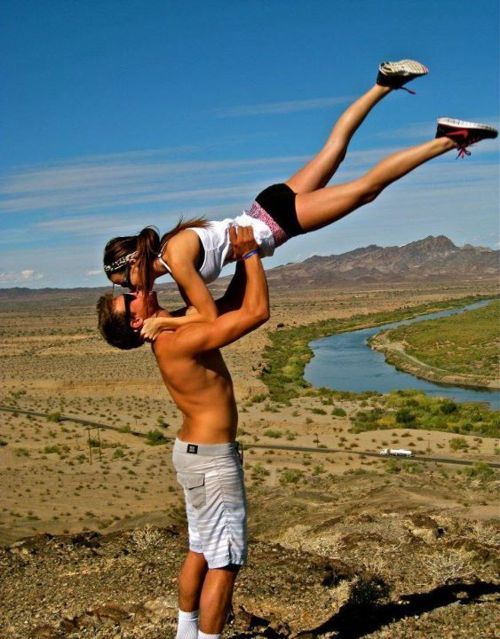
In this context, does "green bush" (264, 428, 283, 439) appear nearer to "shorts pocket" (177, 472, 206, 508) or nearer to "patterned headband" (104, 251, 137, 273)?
"shorts pocket" (177, 472, 206, 508)

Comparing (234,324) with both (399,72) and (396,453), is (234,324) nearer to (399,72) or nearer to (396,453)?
(399,72)

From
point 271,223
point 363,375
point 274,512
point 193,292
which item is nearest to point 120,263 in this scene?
point 193,292

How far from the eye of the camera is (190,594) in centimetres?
504

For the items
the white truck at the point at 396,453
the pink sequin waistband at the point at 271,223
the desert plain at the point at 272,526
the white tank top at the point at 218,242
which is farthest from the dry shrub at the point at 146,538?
the white truck at the point at 396,453

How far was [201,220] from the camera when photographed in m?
4.95

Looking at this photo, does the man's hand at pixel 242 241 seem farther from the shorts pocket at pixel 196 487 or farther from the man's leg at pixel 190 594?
the man's leg at pixel 190 594

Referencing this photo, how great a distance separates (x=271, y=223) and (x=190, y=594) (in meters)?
2.46

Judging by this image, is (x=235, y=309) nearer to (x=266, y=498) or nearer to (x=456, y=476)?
(x=266, y=498)

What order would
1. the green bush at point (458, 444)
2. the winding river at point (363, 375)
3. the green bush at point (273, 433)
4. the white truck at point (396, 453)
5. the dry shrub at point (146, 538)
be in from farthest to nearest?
the winding river at point (363, 375)
the green bush at point (273, 433)
the green bush at point (458, 444)
the white truck at point (396, 453)
the dry shrub at point (146, 538)

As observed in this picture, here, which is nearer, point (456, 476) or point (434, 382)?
point (456, 476)

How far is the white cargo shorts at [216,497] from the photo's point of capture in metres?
4.73

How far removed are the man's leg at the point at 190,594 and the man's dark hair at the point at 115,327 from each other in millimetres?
1426

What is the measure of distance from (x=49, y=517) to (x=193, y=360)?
1478 cm

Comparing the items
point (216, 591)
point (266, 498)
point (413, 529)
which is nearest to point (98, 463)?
point (266, 498)
